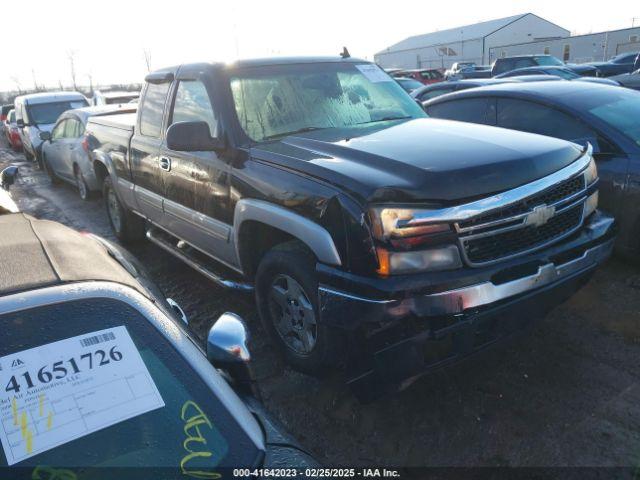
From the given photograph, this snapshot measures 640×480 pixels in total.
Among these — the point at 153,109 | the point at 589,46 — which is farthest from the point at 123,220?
the point at 589,46

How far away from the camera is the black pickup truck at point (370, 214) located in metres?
2.49

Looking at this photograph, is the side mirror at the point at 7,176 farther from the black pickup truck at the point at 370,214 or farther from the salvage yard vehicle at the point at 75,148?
the salvage yard vehicle at the point at 75,148

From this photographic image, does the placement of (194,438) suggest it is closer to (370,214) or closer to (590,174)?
(370,214)

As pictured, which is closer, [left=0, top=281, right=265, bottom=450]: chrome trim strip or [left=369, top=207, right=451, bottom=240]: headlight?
[left=0, top=281, right=265, bottom=450]: chrome trim strip

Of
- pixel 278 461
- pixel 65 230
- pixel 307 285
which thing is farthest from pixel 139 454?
pixel 65 230

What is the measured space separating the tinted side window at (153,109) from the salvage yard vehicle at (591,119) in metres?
3.26

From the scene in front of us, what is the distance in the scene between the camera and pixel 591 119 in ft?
15.1

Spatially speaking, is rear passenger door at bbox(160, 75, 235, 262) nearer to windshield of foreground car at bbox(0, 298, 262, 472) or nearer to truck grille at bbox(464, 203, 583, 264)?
truck grille at bbox(464, 203, 583, 264)

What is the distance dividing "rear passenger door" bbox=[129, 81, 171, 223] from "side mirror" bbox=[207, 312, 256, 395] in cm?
311

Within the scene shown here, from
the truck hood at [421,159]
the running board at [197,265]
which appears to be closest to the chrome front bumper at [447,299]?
the truck hood at [421,159]

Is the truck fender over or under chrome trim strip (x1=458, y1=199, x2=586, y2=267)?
over

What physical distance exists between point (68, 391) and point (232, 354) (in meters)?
0.57

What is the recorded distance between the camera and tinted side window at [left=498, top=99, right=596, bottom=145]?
4654 millimetres

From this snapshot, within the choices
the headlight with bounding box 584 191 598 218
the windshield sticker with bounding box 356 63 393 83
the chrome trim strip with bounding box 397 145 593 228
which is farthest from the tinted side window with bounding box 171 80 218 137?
the headlight with bounding box 584 191 598 218
